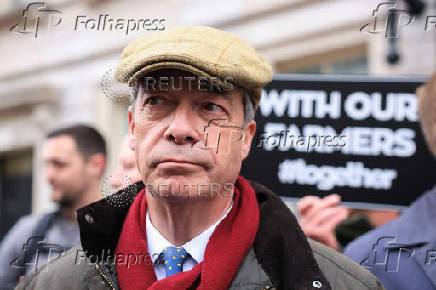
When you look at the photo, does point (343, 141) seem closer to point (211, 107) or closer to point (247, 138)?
point (247, 138)

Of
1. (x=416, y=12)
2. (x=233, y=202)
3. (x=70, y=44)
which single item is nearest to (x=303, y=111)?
(x=233, y=202)

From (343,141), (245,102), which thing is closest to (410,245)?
(343,141)

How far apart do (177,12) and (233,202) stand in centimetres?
601

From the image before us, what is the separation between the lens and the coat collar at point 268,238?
218cm

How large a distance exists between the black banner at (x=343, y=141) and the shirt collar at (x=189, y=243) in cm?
107

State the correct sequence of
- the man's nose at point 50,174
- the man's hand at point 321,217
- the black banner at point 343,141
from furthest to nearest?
the man's nose at point 50,174 → the black banner at point 343,141 → the man's hand at point 321,217

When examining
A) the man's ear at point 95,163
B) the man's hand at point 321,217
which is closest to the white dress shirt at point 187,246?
the man's hand at point 321,217

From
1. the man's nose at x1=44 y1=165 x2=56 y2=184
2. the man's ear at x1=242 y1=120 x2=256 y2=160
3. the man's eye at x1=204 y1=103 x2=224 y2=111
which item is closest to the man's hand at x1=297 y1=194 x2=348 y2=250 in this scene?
the man's ear at x1=242 y1=120 x2=256 y2=160

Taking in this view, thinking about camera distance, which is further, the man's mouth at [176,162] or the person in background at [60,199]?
the person in background at [60,199]

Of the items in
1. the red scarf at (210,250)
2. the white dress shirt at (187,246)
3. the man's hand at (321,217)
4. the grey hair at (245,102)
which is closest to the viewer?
A: the red scarf at (210,250)

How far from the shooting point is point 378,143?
11.0 feet

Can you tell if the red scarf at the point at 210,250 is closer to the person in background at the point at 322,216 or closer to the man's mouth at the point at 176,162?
the man's mouth at the point at 176,162

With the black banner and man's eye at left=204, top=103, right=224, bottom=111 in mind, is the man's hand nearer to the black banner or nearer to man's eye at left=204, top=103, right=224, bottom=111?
the black banner

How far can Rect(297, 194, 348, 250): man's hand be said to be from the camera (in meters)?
2.96
